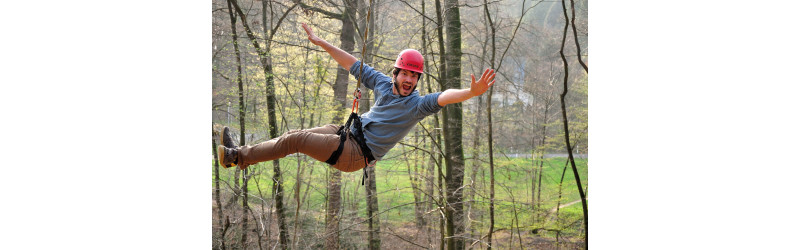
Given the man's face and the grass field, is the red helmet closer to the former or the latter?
the man's face

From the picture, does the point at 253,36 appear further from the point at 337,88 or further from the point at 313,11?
the point at 337,88

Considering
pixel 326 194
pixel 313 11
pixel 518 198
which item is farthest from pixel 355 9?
pixel 518 198

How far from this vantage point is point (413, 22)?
6484 millimetres

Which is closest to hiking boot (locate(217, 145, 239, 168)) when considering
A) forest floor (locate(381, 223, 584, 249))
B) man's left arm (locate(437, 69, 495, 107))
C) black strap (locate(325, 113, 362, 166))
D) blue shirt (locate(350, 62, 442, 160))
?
black strap (locate(325, 113, 362, 166))

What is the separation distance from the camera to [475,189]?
20.8 ft

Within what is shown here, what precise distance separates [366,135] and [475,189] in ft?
11.5

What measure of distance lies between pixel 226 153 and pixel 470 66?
4780mm

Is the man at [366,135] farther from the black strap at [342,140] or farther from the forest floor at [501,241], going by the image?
the forest floor at [501,241]

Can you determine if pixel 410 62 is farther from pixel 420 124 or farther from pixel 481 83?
pixel 420 124

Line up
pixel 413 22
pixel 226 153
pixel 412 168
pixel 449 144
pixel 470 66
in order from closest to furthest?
1. pixel 226 153
2. pixel 449 144
3. pixel 413 22
4. pixel 470 66
5. pixel 412 168

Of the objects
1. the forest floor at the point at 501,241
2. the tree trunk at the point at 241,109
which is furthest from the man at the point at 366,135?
the forest floor at the point at 501,241

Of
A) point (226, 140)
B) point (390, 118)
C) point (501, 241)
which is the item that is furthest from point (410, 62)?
point (501, 241)

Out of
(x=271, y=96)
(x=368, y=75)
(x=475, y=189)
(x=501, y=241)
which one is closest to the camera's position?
(x=368, y=75)

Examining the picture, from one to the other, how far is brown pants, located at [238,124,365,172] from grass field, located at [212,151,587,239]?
2.98 m
